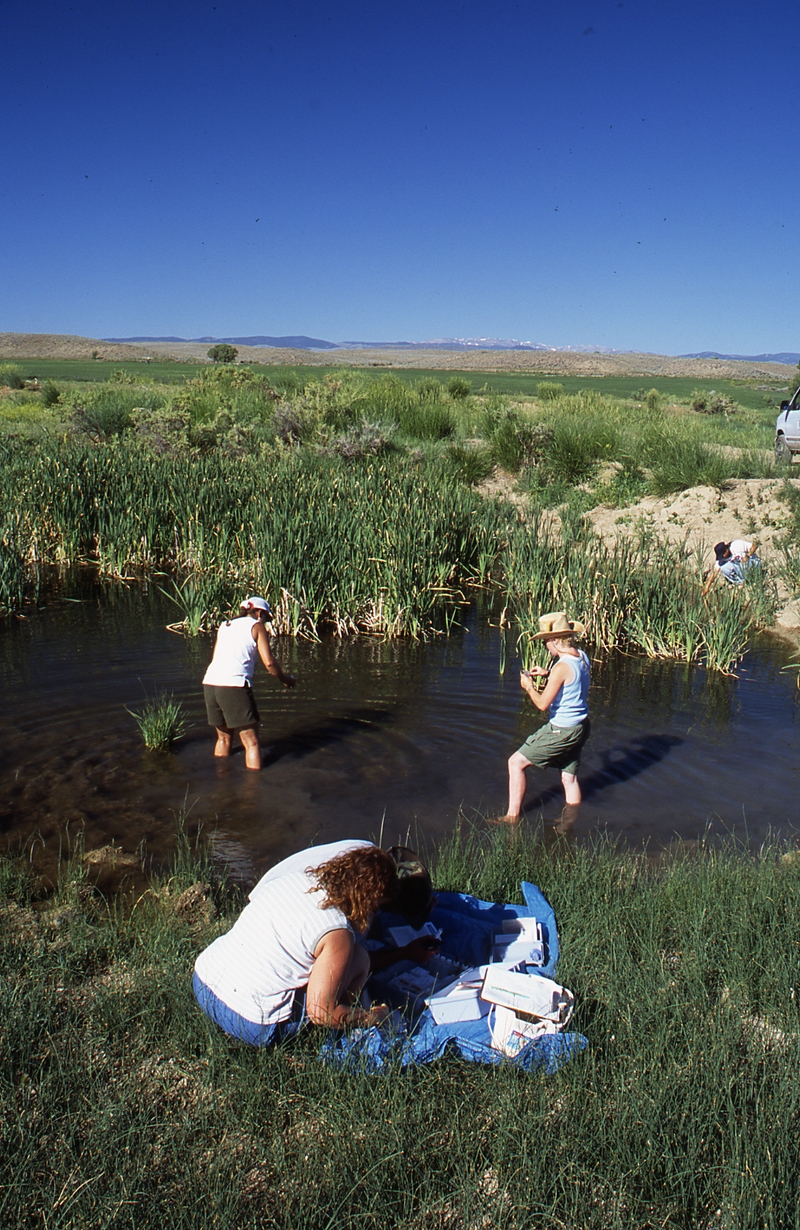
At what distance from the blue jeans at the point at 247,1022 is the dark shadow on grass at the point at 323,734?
13.1 ft

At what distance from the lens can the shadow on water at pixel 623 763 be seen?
23.4ft

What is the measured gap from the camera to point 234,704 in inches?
281

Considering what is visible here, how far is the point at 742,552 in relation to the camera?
491 inches

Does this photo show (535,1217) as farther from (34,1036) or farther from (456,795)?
(456,795)

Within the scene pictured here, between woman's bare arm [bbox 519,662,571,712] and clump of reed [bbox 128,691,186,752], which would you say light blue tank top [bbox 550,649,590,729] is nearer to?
woman's bare arm [bbox 519,662,571,712]

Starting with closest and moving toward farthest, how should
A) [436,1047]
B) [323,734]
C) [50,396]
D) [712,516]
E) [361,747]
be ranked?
[436,1047]
[361,747]
[323,734]
[712,516]
[50,396]

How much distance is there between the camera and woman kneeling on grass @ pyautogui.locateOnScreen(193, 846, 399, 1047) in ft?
11.2

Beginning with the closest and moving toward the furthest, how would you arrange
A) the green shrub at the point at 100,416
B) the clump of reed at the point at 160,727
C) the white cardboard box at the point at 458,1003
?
the white cardboard box at the point at 458,1003 < the clump of reed at the point at 160,727 < the green shrub at the point at 100,416

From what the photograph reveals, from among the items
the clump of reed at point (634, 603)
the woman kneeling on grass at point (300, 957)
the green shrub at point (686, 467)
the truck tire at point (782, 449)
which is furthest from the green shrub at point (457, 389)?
the woman kneeling on grass at point (300, 957)

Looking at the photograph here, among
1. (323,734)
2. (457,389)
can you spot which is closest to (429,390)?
(457,389)

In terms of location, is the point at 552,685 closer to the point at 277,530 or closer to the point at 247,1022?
the point at 247,1022

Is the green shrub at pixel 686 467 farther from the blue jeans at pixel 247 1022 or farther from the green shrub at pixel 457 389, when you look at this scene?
the green shrub at pixel 457 389

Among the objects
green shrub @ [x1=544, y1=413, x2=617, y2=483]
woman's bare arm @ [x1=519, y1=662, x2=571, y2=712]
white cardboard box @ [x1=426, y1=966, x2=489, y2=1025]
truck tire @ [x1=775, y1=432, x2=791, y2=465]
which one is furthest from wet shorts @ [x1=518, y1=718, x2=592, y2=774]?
truck tire @ [x1=775, y1=432, x2=791, y2=465]

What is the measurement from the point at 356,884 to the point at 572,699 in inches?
127
